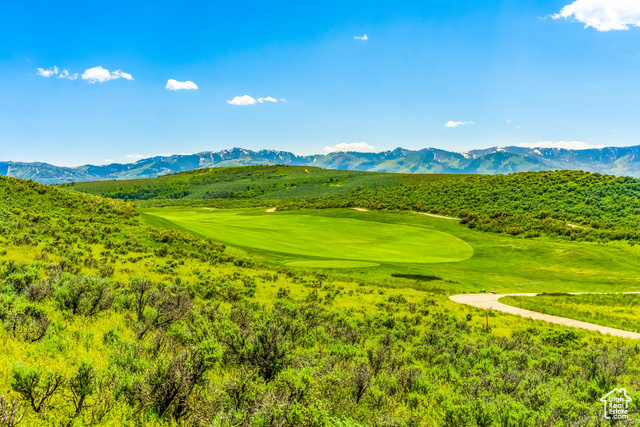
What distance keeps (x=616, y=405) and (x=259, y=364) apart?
6.75 m

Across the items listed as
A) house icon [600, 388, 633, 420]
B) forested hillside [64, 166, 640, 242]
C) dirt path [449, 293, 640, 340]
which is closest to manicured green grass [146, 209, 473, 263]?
dirt path [449, 293, 640, 340]

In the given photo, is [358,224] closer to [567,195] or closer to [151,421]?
[567,195]

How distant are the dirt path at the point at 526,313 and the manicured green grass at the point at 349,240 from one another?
13.2 m

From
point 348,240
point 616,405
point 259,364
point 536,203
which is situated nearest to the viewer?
point 616,405

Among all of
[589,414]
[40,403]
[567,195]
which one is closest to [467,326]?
[589,414]

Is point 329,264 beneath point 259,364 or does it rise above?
beneath

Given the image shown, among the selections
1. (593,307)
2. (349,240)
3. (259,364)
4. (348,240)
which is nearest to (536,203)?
(349,240)

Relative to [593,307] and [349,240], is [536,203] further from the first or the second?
[593,307]

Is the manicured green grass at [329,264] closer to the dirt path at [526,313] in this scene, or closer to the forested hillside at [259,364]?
the dirt path at [526,313]

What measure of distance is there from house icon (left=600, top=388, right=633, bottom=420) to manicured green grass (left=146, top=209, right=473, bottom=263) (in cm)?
3151

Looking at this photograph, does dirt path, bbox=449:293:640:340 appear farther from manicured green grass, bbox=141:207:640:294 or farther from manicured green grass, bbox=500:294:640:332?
manicured green grass, bbox=141:207:640:294

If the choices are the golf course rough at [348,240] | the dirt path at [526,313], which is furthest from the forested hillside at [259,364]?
the golf course rough at [348,240]

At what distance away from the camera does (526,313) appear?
21.0 m

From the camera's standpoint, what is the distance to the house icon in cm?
537
